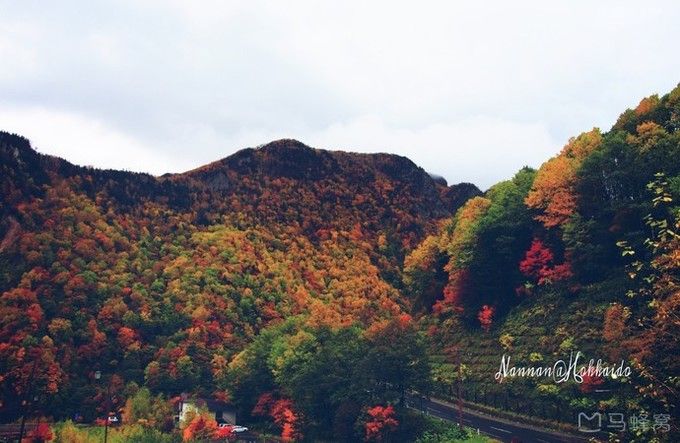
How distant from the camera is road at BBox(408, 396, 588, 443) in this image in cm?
4459

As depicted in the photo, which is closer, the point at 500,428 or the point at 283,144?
the point at 500,428

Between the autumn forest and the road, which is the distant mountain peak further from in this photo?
the road

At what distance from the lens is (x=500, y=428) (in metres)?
49.7

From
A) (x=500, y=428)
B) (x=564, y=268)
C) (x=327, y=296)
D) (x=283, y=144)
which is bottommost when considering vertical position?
(x=500, y=428)

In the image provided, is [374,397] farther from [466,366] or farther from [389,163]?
[389,163]

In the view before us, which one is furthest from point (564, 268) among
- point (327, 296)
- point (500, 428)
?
point (327, 296)

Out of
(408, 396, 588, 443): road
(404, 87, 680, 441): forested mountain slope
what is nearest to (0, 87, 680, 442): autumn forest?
(404, 87, 680, 441): forested mountain slope

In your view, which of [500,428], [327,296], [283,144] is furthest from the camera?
[283,144]

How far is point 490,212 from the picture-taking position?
238 feet

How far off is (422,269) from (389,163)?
109 meters

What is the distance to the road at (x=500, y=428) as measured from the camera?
44.6 metres

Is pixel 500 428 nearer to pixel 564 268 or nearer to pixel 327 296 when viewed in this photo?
Answer: pixel 564 268

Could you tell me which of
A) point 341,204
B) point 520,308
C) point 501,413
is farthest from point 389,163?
point 501,413

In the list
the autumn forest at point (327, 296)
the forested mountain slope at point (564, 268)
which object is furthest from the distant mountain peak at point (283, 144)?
the forested mountain slope at point (564, 268)
